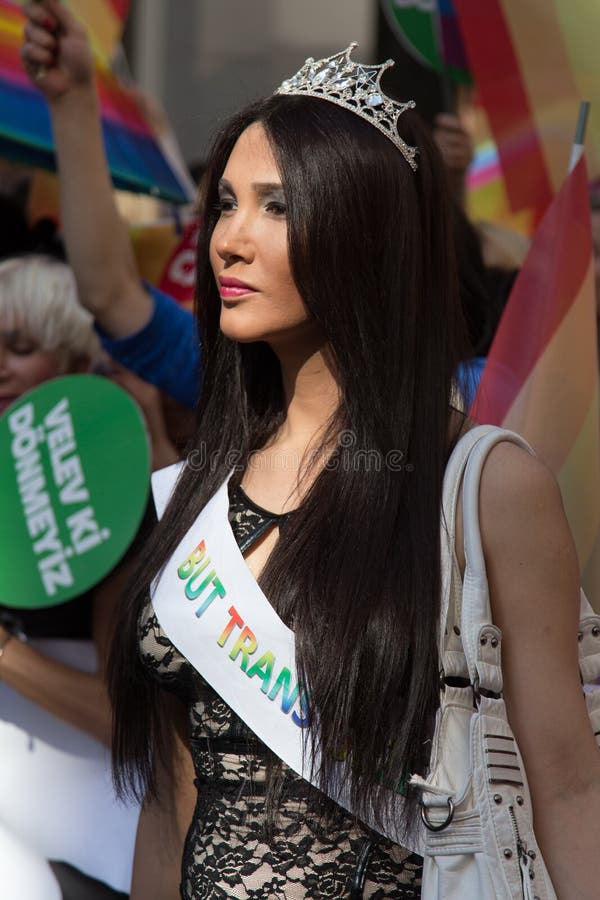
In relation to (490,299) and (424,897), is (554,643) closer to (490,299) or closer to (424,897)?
(424,897)

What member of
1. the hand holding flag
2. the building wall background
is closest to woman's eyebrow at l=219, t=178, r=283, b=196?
the hand holding flag

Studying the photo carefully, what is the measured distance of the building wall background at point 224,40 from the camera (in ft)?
19.6

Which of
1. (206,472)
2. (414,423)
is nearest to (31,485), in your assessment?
(206,472)

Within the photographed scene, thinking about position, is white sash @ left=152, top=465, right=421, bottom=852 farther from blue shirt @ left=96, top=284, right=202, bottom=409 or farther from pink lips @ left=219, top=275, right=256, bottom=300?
blue shirt @ left=96, top=284, right=202, bottom=409

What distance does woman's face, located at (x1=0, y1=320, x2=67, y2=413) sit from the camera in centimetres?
297

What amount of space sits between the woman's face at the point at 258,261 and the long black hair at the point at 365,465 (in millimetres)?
28

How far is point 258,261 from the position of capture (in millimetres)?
1818

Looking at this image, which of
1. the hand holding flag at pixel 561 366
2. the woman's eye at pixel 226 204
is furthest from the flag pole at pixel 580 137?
the woman's eye at pixel 226 204

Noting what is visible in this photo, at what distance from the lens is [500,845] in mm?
1501

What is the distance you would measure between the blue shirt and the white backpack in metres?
1.40

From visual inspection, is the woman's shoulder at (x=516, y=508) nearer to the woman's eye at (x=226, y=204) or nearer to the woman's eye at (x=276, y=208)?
the woman's eye at (x=276, y=208)

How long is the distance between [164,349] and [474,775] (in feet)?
5.27

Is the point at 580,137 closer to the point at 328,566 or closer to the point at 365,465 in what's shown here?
the point at 365,465

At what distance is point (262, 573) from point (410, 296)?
448 mm
